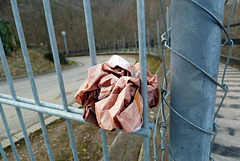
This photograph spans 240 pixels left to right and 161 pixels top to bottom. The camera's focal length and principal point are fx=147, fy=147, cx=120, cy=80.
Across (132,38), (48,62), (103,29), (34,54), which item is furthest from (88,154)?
(103,29)

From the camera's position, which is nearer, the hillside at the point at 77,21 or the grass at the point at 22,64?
the grass at the point at 22,64

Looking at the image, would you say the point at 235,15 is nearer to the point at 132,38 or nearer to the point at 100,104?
the point at 100,104

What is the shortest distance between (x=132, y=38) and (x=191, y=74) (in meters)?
21.0

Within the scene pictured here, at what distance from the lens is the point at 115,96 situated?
2.19ft

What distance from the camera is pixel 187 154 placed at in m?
0.80

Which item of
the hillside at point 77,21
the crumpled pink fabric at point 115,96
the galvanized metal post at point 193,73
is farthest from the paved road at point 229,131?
the hillside at point 77,21

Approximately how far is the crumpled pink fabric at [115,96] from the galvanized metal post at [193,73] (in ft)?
0.48

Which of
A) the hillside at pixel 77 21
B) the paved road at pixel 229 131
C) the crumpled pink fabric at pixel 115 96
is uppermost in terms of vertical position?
the hillside at pixel 77 21

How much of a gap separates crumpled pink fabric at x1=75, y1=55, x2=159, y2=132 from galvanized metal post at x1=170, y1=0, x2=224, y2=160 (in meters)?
0.15

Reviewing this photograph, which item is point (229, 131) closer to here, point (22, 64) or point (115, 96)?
point (115, 96)

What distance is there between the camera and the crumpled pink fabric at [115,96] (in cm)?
62

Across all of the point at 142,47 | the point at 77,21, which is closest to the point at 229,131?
the point at 142,47

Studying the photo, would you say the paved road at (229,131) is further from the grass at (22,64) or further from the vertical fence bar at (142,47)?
the grass at (22,64)

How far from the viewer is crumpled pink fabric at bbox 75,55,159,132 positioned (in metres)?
0.62
